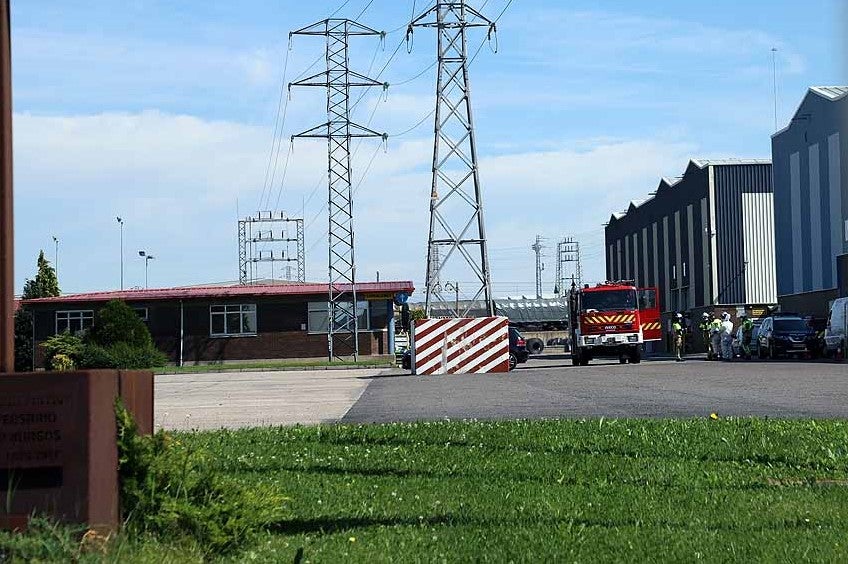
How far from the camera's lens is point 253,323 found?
202 ft

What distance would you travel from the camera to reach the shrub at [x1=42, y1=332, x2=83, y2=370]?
50.6 m

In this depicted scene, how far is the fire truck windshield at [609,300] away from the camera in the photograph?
143 ft

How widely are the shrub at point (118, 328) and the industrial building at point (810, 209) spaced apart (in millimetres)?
32813

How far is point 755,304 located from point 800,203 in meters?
12.9

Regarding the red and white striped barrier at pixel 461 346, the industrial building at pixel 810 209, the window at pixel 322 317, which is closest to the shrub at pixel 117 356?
the window at pixel 322 317

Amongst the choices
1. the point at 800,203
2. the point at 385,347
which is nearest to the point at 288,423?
the point at 385,347

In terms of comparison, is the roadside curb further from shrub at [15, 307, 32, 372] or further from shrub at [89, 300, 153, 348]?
shrub at [15, 307, 32, 372]

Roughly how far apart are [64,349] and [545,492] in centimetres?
4732

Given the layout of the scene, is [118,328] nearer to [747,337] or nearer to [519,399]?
[747,337]

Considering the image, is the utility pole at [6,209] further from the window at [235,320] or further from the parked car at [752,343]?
the window at [235,320]

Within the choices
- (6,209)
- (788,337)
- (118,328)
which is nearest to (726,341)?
(788,337)

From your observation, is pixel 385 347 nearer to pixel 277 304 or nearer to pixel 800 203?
pixel 277 304

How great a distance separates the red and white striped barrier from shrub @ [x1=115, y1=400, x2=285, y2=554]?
2848 centimetres


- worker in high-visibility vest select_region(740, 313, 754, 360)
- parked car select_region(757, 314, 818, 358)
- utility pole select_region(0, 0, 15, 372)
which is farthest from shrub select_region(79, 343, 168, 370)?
utility pole select_region(0, 0, 15, 372)
